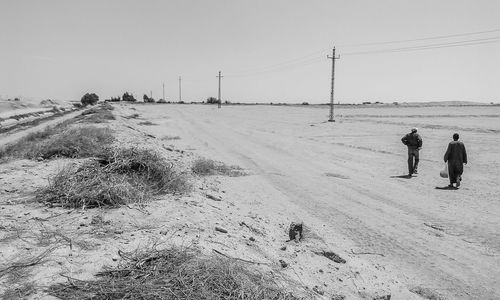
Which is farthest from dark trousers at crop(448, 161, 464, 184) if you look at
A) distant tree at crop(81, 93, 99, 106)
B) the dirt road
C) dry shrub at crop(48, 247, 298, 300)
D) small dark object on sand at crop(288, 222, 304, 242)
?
distant tree at crop(81, 93, 99, 106)

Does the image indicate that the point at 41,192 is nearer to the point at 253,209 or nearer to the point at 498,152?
the point at 253,209

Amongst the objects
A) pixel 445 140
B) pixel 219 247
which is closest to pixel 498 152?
pixel 445 140

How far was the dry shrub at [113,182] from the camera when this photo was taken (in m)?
6.98

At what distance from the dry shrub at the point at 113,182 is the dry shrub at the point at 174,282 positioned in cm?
254

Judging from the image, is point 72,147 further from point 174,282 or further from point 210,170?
point 174,282

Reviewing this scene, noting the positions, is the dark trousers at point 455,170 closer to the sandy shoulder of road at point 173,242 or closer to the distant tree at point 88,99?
the sandy shoulder of road at point 173,242

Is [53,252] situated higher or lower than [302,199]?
higher

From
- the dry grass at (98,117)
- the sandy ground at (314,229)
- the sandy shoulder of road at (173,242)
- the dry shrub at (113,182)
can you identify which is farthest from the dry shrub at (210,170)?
the dry grass at (98,117)

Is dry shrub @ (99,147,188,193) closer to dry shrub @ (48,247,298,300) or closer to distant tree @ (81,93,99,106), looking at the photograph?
dry shrub @ (48,247,298,300)

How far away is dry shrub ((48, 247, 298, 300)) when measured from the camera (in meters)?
3.96

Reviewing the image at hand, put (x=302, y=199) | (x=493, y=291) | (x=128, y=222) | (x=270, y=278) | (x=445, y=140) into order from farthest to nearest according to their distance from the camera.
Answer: (x=445, y=140), (x=302, y=199), (x=128, y=222), (x=493, y=291), (x=270, y=278)

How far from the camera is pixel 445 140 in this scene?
88.3ft

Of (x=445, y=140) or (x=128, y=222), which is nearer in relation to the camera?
(x=128, y=222)

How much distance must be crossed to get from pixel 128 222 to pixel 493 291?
5532mm
